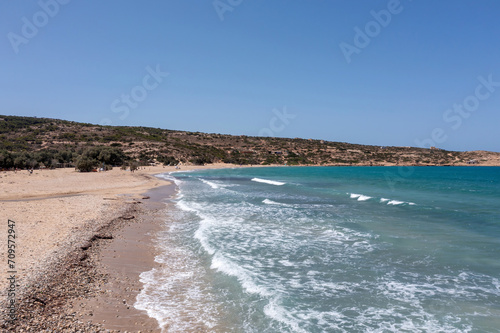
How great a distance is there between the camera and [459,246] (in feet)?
38.3

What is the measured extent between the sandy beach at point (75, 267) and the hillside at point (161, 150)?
3568 centimetres

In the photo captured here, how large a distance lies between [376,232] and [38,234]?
1314 cm

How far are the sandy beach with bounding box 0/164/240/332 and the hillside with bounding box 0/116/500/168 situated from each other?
117 feet

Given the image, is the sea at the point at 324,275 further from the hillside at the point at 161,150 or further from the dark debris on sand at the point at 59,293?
the hillside at the point at 161,150

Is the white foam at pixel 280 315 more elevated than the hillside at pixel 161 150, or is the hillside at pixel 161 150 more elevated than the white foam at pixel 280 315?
the hillside at pixel 161 150

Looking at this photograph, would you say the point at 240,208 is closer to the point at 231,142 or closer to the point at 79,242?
the point at 79,242

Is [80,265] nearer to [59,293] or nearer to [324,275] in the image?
[59,293]

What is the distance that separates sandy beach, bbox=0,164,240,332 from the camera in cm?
566

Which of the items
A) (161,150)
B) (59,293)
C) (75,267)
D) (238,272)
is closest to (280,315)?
(238,272)

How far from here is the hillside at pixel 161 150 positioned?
55.3m

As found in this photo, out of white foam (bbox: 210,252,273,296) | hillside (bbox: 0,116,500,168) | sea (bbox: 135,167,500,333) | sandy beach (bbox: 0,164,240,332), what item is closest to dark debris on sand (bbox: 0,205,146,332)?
sandy beach (bbox: 0,164,240,332)

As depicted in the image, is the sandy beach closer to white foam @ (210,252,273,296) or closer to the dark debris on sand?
the dark debris on sand

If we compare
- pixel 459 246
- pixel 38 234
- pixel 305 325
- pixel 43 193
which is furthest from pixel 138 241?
pixel 43 193

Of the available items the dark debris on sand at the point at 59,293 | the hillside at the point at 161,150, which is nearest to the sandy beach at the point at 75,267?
the dark debris on sand at the point at 59,293
